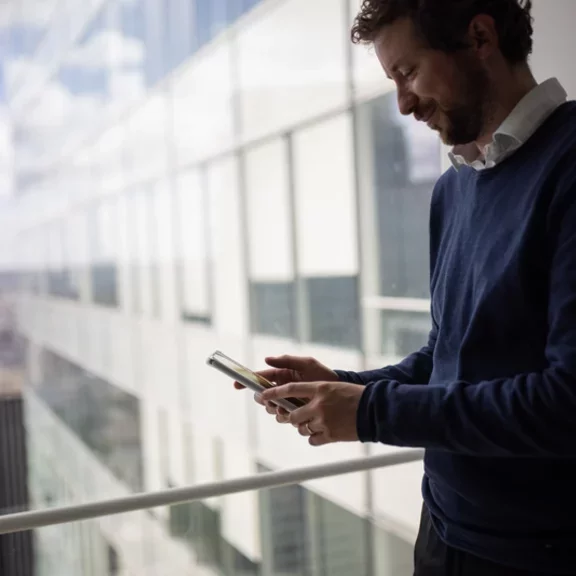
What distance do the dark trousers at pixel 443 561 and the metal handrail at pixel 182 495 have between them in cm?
59

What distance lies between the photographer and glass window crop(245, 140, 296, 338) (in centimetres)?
654

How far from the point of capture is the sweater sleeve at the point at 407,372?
1.26 meters

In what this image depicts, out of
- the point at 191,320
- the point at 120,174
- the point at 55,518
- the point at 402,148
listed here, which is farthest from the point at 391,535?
the point at 120,174

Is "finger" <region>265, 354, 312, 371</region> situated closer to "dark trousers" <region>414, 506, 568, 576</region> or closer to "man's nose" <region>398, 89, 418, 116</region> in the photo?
"dark trousers" <region>414, 506, 568, 576</region>

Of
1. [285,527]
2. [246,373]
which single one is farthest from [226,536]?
[246,373]

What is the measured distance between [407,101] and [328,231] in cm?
449

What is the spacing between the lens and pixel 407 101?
1107 millimetres

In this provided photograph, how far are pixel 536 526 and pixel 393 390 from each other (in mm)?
273

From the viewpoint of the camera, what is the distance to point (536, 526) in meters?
1.01

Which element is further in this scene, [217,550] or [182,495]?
[217,550]

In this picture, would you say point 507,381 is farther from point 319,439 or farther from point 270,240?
point 270,240

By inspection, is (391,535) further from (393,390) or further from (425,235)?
(393,390)

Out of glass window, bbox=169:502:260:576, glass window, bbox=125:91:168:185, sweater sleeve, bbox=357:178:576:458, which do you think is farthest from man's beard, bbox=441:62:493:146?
glass window, bbox=125:91:168:185

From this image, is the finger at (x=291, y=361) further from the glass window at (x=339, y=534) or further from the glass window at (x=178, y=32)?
the glass window at (x=178, y=32)
